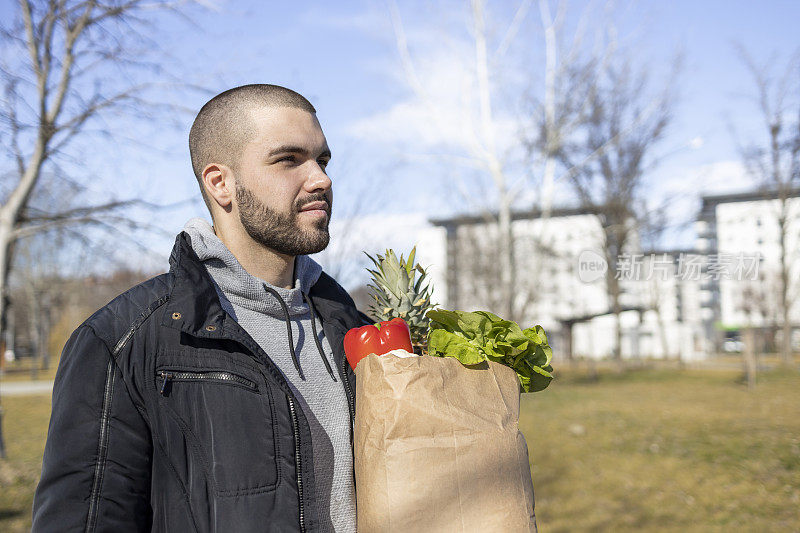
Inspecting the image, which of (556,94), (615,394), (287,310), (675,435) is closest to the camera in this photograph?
(287,310)

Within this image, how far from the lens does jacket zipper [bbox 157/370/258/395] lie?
1681mm

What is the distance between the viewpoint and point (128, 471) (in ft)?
5.17

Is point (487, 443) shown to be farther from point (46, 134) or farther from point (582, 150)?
point (582, 150)

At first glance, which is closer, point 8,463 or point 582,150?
point 8,463

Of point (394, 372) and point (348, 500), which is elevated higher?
point (394, 372)

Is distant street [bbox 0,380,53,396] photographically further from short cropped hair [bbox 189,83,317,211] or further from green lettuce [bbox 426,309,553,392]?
green lettuce [bbox 426,309,553,392]

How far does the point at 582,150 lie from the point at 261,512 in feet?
61.0

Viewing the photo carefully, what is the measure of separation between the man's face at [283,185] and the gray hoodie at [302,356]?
0.15m

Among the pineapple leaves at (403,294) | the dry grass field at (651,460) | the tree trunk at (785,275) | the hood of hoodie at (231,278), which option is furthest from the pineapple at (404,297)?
the tree trunk at (785,275)

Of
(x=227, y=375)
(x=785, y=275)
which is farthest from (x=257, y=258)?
(x=785, y=275)

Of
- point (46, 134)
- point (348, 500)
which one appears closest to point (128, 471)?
point (348, 500)

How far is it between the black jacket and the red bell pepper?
25 cm

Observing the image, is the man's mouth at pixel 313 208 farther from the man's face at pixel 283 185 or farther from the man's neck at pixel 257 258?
the man's neck at pixel 257 258

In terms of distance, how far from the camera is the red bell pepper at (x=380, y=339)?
182 cm
